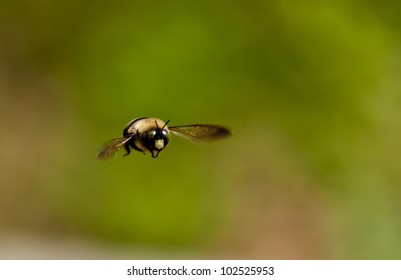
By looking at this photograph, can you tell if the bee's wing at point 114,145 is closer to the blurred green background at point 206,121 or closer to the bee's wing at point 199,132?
the bee's wing at point 199,132

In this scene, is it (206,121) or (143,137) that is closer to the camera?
(143,137)

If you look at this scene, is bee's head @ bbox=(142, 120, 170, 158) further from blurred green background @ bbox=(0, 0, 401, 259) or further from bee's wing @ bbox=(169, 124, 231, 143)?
Result: blurred green background @ bbox=(0, 0, 401, 259)

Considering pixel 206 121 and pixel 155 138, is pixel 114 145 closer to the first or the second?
pixel 155 138

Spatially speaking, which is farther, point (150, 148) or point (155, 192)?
point (155, 192)

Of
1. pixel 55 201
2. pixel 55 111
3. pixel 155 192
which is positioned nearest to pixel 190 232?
pixel 155 192

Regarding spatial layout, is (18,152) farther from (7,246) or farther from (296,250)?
(296,250)

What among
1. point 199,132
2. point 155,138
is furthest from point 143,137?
point 199,132

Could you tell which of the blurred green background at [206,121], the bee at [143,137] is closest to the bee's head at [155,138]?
the bee at [143,137]
